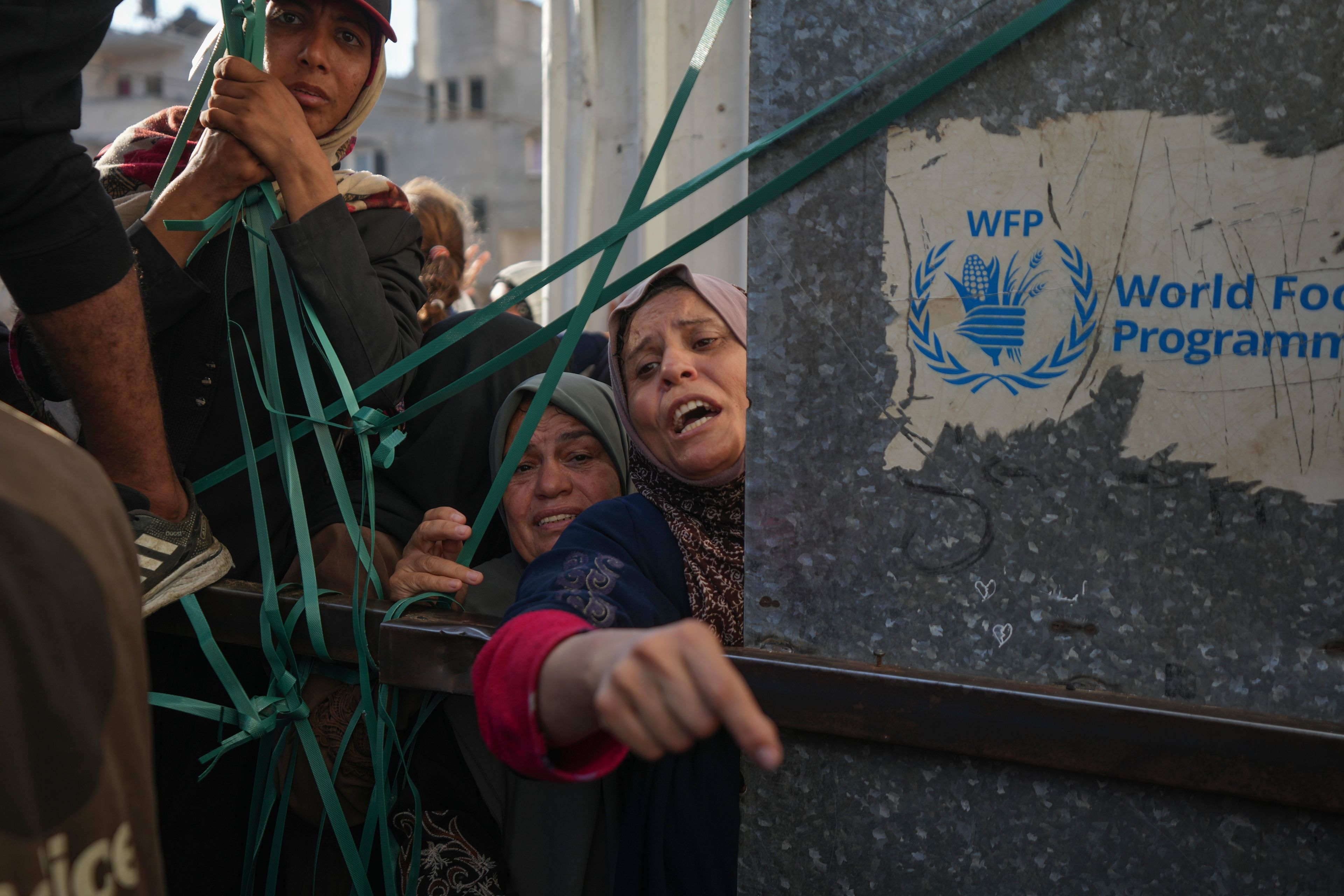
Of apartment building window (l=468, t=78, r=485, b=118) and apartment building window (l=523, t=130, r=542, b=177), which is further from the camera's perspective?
apartment building window (l=468, t=78, r=485, b=118)

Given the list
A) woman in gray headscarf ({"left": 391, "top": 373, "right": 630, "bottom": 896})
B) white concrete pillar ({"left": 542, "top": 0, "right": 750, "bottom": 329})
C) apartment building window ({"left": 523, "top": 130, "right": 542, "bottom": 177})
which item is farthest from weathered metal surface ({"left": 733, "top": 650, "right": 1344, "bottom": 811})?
apartment building window ({"left": 523, "top": 130, "right": 542, "bottom": 177})

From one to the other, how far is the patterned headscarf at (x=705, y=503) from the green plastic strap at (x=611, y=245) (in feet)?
0.67

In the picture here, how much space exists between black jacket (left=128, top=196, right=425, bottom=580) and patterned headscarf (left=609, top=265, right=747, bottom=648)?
44 centimetres

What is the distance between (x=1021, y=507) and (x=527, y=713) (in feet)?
1.92

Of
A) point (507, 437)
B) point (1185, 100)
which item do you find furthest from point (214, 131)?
point (1185, 100)

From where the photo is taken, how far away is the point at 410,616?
1348mm

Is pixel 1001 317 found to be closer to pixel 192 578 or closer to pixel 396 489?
pixel 192 578

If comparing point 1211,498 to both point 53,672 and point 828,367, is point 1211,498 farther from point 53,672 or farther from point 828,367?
point 53,672

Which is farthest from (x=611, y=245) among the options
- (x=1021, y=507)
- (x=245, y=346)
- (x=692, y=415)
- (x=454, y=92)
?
(x=454, y=92)

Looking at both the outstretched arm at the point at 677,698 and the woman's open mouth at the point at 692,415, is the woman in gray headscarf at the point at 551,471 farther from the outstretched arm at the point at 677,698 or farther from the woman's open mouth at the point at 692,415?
the outstretched arm at the point at 677,698

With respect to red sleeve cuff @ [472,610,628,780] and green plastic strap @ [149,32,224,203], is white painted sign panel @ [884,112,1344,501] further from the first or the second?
green plastic strap @ [149,32,224,203]

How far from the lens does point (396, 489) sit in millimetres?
2043

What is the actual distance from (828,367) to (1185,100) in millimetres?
458

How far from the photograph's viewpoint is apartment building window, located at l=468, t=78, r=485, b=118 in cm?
2652
